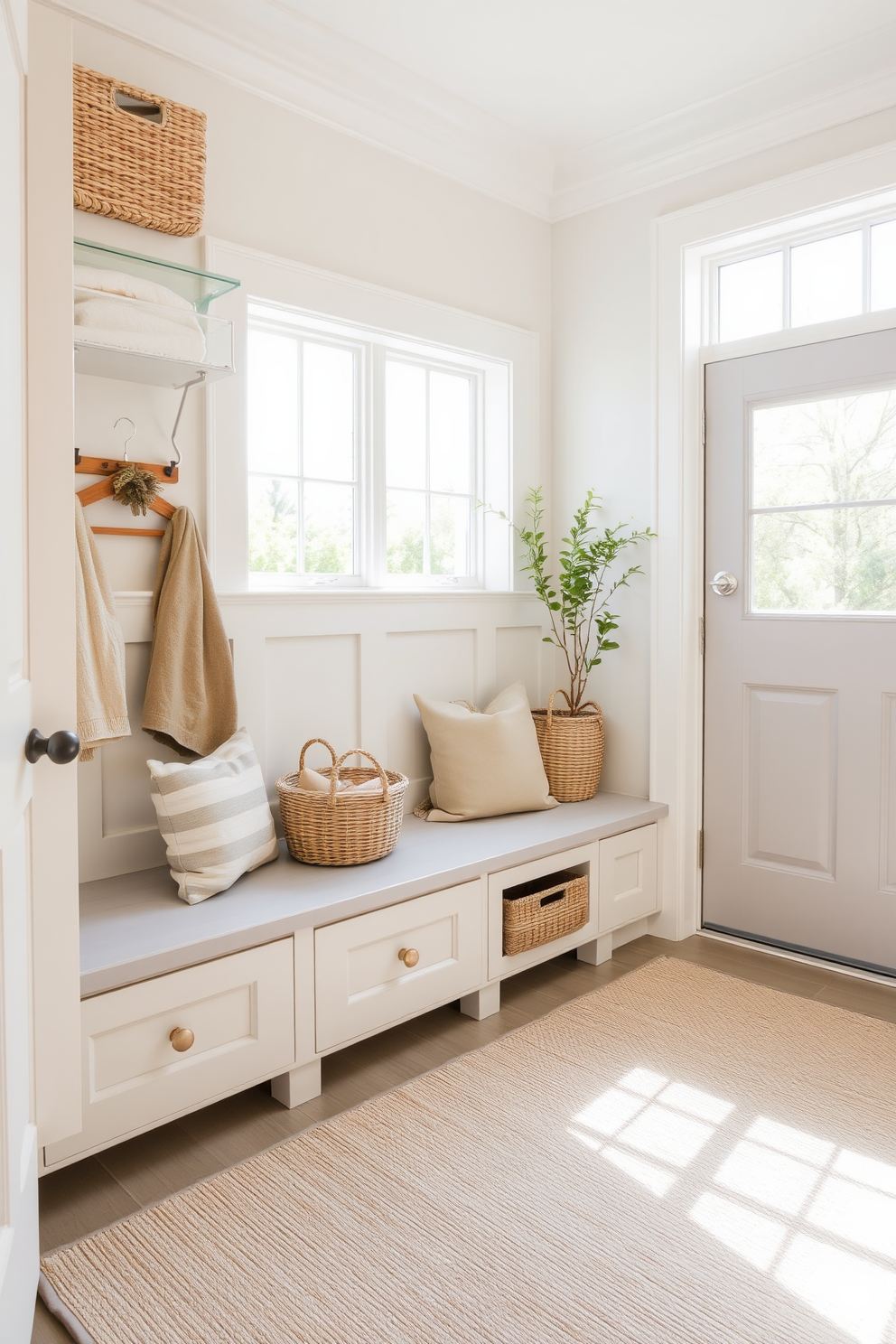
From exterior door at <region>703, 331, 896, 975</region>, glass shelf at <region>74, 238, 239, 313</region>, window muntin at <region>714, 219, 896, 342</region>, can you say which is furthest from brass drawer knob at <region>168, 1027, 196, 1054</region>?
window muntin at <region>714, 219, 896, 342</region>

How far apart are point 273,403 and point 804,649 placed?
5.69 ft

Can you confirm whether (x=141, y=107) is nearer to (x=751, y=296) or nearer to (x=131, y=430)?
(x=131, y=430)

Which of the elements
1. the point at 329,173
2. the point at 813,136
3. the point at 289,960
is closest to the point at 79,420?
the point at 329,173

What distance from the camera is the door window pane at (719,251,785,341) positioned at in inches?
110

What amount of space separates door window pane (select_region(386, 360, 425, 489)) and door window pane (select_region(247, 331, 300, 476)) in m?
0.37

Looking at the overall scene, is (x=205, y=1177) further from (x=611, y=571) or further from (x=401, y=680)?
(x=611, y=571)

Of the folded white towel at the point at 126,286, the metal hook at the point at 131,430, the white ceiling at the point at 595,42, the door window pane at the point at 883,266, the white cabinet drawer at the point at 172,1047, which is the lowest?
the white cabinet drawer at the point at 172,1047

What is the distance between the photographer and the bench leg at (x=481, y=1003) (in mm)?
2408

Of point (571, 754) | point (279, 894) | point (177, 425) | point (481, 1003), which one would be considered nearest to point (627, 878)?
point (571, 754)

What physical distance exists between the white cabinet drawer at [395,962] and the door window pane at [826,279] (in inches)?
76.5

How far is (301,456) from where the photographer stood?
2.68 metres

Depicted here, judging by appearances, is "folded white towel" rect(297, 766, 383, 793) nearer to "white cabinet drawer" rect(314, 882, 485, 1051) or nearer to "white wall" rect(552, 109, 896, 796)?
"white cabinet drawer" rect(314, 882, 485, 1051)

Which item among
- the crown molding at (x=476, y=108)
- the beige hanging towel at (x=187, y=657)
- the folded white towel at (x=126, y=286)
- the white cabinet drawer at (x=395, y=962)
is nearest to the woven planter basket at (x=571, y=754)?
the white cabinet drawer at (x=395, y=962)

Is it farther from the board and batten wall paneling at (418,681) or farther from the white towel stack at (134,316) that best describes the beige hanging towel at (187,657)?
the board and batten wall paneling at (418,681)
